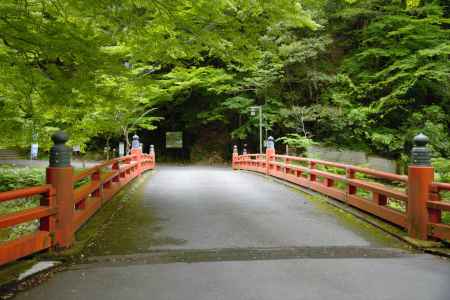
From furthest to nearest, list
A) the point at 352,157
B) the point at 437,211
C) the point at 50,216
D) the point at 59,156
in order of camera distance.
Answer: the point at 352,157 → the point at 437,211 → the point at 59,156 → the point at 50,216

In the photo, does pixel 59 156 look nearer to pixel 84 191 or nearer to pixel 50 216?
pixel 50 216

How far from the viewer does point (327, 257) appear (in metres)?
5.31

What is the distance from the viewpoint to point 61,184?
219 inches

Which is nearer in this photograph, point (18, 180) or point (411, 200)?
point (411, 200)

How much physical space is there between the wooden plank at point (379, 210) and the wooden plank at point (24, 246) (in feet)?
16.0

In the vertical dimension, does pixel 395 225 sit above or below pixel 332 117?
below

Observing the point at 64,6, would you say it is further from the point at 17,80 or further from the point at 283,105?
the point at 283,105

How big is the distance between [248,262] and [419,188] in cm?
265

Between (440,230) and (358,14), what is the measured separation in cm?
1847

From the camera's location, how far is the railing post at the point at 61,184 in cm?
553

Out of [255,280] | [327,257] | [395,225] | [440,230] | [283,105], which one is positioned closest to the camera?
[255,280]

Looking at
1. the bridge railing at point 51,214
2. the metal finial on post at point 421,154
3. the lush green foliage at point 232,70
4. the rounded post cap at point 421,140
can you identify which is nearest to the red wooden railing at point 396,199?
the metal finial on post at point 421,154

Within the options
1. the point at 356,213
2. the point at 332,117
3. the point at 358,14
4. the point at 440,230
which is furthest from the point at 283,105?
the point at 440,230

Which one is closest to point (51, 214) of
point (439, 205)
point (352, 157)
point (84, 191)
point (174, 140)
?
point (84, 191)
